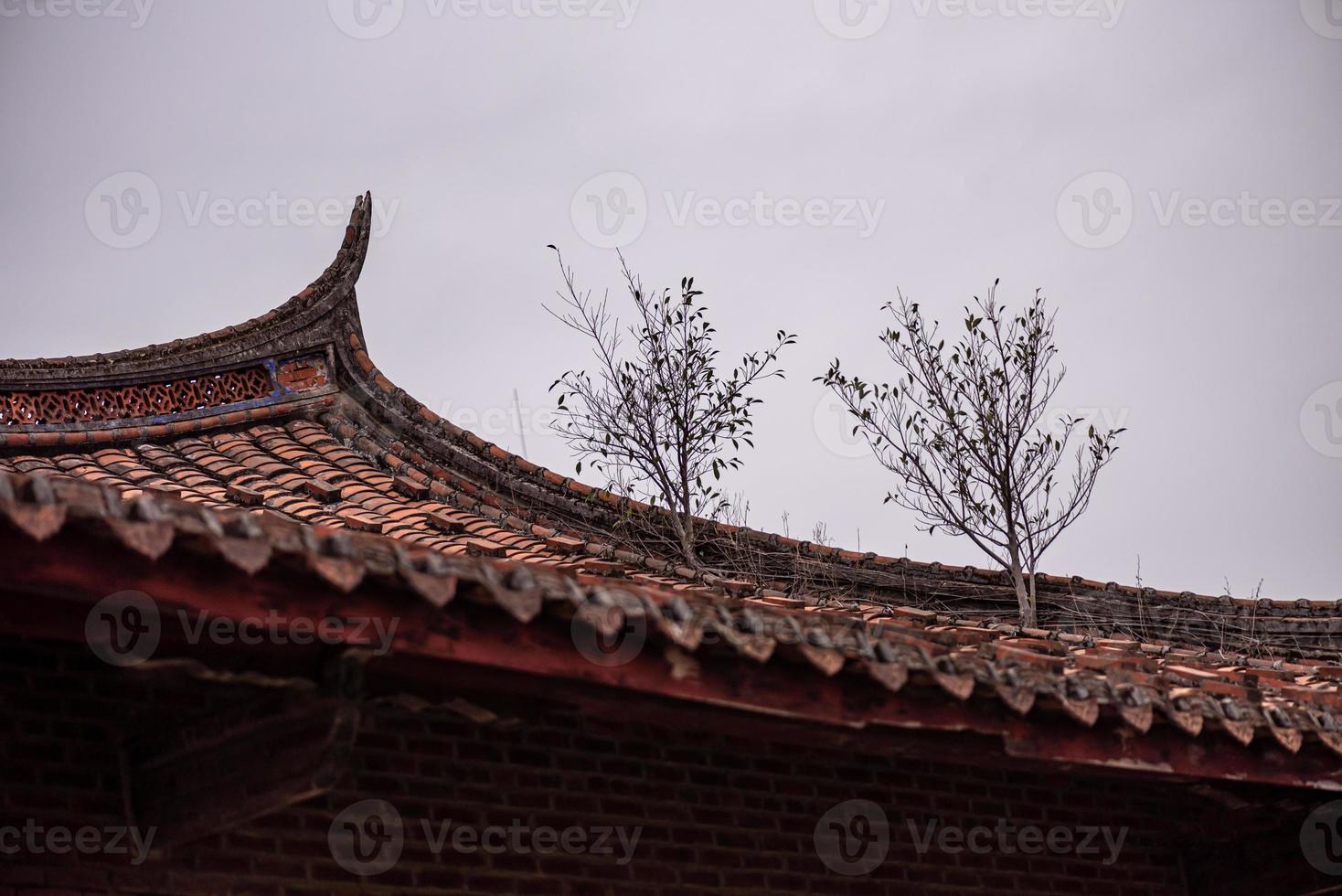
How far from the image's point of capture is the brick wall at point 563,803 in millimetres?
3705

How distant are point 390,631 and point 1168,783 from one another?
326 centimetres

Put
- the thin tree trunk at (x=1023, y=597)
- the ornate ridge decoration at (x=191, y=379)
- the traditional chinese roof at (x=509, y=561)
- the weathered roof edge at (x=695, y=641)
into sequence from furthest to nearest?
the thin tree trunk at (x=1023, y=597) → the ornate ridge decoration at (x=191, y=379) → the traditional chinese roof at (x=509, y=561) → the weathered roof edge at (x=695, y=641)

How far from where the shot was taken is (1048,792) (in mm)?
5391

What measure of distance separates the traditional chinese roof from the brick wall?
1.62 feet

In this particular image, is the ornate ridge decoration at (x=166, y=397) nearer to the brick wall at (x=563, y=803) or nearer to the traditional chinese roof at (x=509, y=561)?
the traditional chinese roof at (x=509, y=561)

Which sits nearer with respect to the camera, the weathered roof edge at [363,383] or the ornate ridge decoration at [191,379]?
the ornate ridge decoration at [191,379]

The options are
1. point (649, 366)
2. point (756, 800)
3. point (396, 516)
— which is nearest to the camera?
point (756, 800)

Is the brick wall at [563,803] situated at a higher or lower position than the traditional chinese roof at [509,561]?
lower

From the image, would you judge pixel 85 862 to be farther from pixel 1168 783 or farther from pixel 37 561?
pixel 1168 783

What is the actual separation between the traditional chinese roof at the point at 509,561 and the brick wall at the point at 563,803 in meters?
0.49

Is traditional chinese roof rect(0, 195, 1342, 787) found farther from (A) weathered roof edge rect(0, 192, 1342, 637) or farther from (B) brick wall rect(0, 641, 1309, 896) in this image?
(B) brick wall rect(0, 641, 1309, 896)

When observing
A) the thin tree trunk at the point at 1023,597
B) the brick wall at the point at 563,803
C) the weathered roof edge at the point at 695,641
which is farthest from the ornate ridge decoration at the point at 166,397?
the thin tree trunk at the point at 1023,597

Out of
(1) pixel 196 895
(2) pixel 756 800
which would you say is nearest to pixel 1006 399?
(2) pixel 756 800

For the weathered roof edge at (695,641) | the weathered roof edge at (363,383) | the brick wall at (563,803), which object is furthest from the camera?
the weathered roof edge at (363,383)
